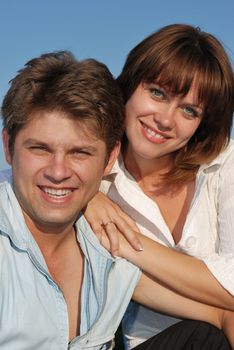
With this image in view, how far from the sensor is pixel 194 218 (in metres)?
4.43

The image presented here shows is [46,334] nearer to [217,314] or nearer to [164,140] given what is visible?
[217,314]

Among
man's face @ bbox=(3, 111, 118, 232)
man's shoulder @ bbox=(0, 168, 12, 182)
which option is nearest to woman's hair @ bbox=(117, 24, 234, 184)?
man's face @ bbox=(3, 111, 118, 232)

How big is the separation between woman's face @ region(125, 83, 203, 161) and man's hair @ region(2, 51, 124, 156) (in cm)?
46

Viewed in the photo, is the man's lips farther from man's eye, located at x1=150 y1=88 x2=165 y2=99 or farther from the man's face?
man's eye, located at x1=150 y1=88 x2=165 y2=99

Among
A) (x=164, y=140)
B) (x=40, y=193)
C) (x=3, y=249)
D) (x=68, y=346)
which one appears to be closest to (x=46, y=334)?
(x=68, y=346)

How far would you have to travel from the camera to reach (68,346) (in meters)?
3.67

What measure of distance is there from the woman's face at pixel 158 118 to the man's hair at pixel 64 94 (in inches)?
18.2

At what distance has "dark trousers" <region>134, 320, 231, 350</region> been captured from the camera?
12.5ft

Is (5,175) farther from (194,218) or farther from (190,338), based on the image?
(190,338)

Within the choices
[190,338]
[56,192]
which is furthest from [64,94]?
[190,338]

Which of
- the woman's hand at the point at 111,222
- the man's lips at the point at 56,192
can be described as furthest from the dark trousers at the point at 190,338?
the man's lips at the point at 56,192

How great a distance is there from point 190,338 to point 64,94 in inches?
67.4

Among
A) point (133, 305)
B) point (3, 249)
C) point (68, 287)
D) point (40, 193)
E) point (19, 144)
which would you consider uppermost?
point (19, 144)

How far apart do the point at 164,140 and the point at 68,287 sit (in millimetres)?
1297
